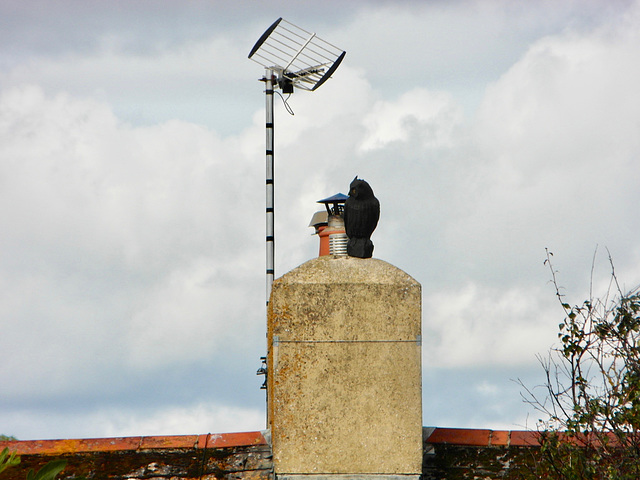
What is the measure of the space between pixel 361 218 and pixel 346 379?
1.33 meters

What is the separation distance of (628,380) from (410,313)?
6.12 ft

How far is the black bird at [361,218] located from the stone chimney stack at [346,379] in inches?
15.4

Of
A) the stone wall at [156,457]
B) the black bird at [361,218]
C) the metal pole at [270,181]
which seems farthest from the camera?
the metal pole at [270,181]

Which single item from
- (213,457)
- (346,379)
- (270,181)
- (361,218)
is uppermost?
(270,181)

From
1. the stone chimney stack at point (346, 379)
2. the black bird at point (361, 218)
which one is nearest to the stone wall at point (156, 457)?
the stone chimney stack at point (346, 379)

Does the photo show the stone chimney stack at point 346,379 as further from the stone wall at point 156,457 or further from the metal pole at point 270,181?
the metal pole at point 270,181

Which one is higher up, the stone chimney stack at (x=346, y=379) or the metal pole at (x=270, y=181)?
the metal pole at (x=270, y=181)

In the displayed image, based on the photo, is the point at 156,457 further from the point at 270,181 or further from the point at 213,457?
the point at 270,181

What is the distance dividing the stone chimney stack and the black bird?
1.28ft

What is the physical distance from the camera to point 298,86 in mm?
11797

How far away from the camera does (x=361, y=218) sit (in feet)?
24.2

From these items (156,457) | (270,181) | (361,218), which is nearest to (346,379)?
(361,218)

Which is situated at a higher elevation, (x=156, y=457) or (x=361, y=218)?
(x=361, y=218)

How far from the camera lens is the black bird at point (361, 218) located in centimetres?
735
